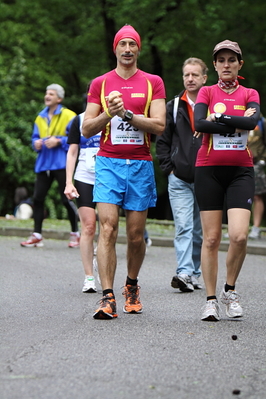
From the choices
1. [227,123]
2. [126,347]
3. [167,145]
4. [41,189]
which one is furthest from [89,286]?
[41,189]

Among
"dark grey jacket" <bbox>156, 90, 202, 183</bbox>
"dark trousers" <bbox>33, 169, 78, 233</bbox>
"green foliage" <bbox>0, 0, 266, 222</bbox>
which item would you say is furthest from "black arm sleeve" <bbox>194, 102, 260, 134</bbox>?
"green foliage" <bbox>0, 0, 266, 222</bbox>

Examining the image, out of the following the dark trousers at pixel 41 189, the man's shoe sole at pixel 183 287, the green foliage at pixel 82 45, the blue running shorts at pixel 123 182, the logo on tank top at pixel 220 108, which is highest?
the green foliage at pixel 82 45

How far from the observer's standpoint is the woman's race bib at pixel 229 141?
6.44 m

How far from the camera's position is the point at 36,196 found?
12.8 m

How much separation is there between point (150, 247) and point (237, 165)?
302 inches

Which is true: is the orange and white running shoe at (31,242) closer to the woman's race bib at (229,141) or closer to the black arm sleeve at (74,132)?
the black arm sleeve at (74,132)

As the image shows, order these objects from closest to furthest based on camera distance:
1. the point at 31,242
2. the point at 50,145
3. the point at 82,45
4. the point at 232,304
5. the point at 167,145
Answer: the point at 232,304 → the point at 167,145 → the point at 50,145 → the point at 31,242 → the point at 82,45

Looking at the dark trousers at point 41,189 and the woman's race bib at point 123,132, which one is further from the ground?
the woman's race bib at point 123,132

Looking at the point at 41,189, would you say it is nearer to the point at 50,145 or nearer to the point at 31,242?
the point at 50,145

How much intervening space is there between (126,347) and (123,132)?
191cm

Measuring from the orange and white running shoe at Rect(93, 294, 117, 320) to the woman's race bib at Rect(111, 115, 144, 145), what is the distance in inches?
47.6

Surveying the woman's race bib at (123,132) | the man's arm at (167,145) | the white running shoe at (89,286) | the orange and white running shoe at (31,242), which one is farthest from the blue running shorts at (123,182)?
the orange and white running shoe at (31,242)

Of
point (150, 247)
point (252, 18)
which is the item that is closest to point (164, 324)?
point (150, 247)

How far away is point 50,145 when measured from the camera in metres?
12.5
